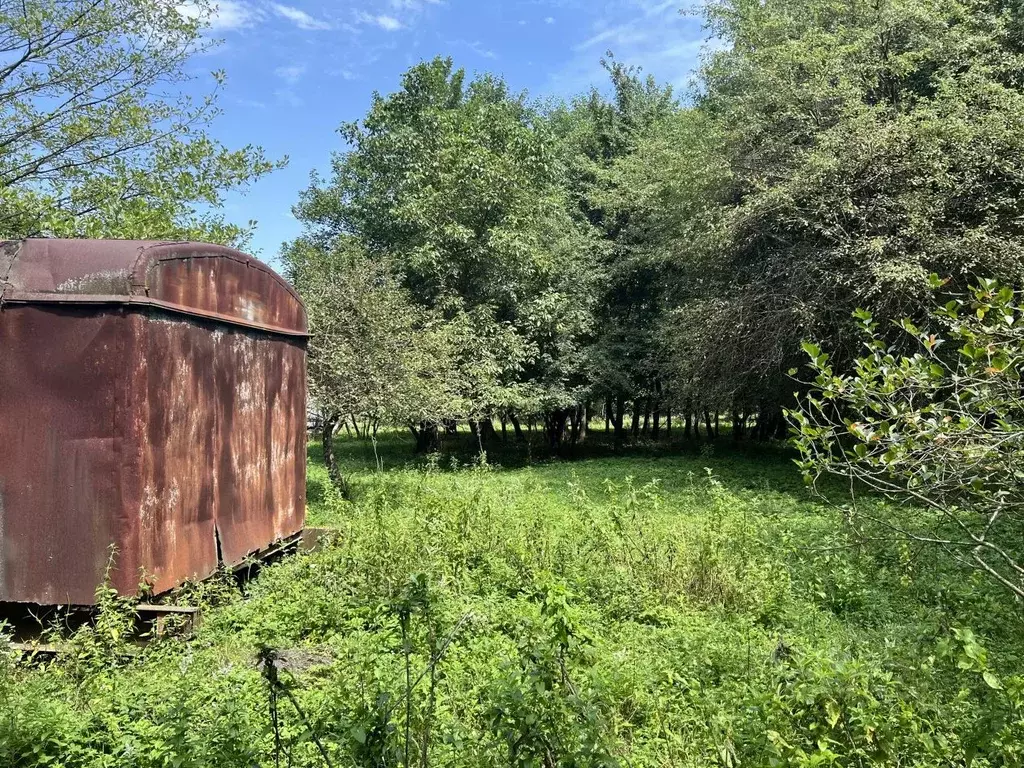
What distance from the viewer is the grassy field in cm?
273

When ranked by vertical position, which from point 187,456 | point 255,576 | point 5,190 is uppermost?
point 5,190

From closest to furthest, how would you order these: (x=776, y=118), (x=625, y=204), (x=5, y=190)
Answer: (x=5, y=190)
(x=776, y=118)
(x=625, y=204)

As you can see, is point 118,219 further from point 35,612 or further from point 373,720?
point 373,720

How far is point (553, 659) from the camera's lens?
2.85 m

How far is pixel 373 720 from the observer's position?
2.64 metres

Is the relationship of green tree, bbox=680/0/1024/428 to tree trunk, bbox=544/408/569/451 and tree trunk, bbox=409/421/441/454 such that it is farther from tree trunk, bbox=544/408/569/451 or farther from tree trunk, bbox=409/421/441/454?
tree trunk, bbox=409/421/441/454

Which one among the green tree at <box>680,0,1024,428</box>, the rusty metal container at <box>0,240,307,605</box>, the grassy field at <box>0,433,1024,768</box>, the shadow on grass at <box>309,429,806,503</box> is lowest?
the shadow on grass at <box>309,429,806,503</box>

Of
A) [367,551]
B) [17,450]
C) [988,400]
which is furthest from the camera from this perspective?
[367,551]

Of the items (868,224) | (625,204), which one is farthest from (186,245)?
(625,204)

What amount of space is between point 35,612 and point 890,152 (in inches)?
515

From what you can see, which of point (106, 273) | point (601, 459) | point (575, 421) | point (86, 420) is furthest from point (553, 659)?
point (575, 421)

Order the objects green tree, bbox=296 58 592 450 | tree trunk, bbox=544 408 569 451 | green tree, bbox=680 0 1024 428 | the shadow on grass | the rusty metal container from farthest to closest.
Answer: tree trunk, bbox=544 408 569 451
green tree, bbox=296 58 592 450
the shadow on grass
green tree, bbox=680 0 1024 428
the rusty metal container

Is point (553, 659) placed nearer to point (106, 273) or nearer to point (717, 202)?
point (106, 273)

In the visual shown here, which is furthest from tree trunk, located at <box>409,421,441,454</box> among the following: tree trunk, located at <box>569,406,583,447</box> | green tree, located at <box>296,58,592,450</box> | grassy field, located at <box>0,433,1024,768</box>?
grassy field, located at <box>0,433,1024,768</box>
